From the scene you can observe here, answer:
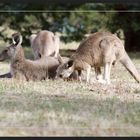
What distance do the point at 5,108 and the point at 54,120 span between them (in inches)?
31.0

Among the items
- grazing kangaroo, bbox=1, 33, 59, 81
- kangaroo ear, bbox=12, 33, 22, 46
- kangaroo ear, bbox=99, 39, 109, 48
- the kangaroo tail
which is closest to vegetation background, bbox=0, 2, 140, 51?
kangaroo ear, bbox=12, 33, 22, 46

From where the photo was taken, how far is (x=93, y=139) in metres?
4.05

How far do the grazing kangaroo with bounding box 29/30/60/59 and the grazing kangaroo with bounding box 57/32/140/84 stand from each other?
171cm

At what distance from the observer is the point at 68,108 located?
5254mm

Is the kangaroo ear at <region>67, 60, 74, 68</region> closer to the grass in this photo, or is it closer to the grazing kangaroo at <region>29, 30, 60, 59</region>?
the grass

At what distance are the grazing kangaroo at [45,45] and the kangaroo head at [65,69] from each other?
66.2 inches

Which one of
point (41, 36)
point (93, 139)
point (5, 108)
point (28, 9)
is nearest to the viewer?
point (93, 139)

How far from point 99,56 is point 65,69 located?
1.62ft

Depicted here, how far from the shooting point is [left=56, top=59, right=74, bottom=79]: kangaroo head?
7629 millimetres

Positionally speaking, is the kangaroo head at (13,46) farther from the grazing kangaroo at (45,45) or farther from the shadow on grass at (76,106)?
the shadow on grass at (76,106)

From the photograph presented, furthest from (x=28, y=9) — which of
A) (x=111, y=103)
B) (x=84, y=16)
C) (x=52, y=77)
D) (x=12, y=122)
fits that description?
(x=12, y=122)

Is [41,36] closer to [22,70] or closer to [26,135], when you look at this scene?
[22,70]

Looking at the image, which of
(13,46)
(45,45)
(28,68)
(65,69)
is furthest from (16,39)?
(45,45)

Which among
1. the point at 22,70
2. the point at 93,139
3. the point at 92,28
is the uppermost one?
the point at 92,28
